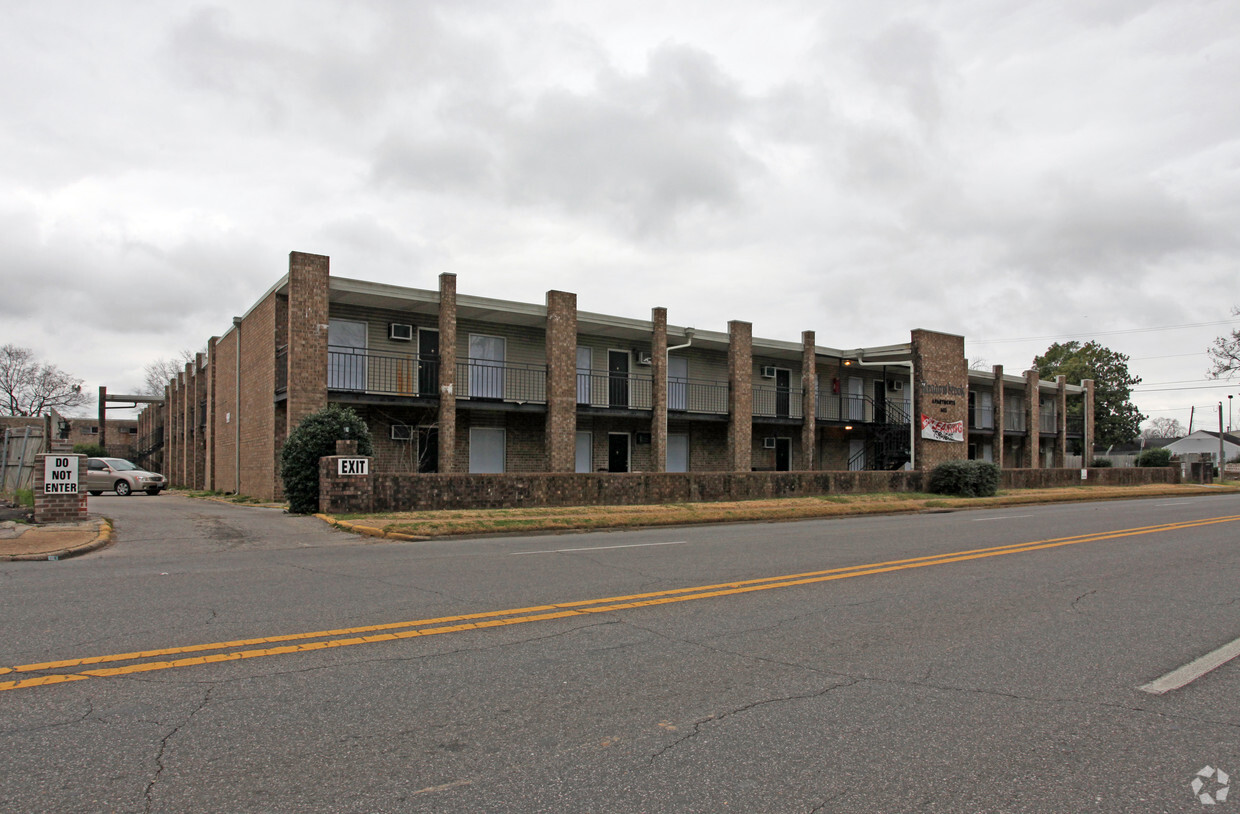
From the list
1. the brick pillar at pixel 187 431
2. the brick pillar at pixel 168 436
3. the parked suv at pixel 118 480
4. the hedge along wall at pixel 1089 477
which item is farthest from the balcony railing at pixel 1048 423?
the brick pillar at pixel 168 436

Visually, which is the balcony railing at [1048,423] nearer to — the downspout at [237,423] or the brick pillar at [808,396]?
the brick pillar at [808,396]

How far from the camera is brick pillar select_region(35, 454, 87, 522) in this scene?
1338 cm

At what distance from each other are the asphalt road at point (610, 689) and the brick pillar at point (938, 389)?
76.8 feet

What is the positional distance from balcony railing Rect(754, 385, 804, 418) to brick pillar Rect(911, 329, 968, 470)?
4.69 metres

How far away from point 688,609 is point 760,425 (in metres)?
25.0

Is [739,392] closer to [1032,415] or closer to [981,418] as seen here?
[981,418]

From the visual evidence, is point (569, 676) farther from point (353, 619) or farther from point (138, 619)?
point (138, 619)

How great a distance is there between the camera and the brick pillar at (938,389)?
32.6m

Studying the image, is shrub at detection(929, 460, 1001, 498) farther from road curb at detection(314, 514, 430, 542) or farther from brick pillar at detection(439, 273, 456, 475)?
road curb at detection(314, 514, 430, 542)

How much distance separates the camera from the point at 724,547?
39.9ft

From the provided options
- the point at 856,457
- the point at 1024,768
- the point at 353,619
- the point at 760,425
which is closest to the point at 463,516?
the point at 353,619

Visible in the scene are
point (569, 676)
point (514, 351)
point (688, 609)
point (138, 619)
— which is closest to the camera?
point (569, 676)

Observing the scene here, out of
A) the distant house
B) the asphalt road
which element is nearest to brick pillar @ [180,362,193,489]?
the asphalt road

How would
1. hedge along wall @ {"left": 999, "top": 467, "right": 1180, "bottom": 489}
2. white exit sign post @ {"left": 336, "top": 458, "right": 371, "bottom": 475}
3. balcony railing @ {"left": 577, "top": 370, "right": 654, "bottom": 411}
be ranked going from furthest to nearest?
hedge along wall @ {"left": 999, "top": 467, "right": 1180, "bottom": 489}
balcony railing @ {"left": 577, "top": 370, "right": 654, "bottom": 411}
white exit sign post @ {"left": 336, "top": 458, "right": 371, "bottom": 475}
